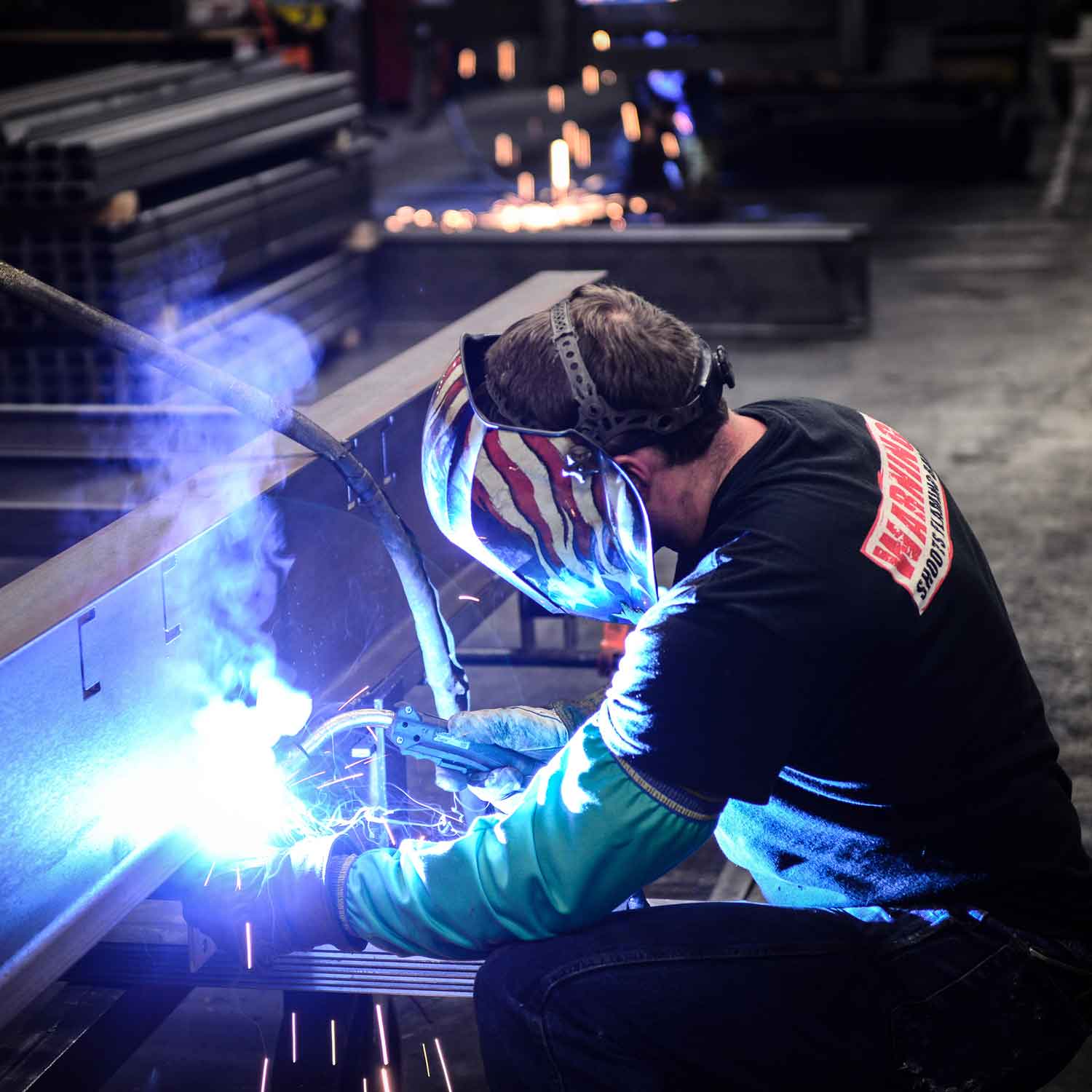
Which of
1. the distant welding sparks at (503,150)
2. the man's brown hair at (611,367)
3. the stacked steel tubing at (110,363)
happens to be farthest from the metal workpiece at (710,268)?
the man's brown hair at (611,367)

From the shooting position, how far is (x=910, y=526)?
170cm

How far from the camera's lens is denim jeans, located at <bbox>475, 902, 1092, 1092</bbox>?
5.58 feet

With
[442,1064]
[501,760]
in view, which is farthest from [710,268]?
[501,760]

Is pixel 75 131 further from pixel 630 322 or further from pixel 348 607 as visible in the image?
pixel 630 322

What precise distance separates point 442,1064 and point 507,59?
8953mm

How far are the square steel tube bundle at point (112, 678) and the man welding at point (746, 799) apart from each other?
0.66 ft

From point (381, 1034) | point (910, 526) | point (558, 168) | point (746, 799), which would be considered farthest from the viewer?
point (558, 168)

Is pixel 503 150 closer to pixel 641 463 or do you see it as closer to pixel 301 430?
pixel 301 430

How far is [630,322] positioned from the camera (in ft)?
5.50

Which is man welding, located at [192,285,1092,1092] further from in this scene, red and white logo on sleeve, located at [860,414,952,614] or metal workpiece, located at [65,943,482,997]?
metal workpiece, located at [65,943,482,997]

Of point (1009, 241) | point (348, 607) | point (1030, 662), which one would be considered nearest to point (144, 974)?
point (348, 607)

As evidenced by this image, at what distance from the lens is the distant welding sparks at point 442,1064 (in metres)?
2.39

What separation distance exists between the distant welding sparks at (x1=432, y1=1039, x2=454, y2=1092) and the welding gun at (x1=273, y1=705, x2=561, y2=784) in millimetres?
642

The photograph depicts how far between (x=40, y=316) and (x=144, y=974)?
4067 millimetres
